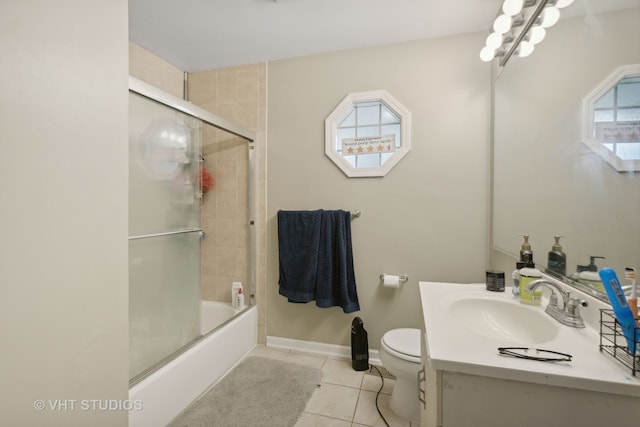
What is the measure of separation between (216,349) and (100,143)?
1421 mm

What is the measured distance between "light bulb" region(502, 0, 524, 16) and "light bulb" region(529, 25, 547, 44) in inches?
5.2

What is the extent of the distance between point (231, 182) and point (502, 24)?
202 cm

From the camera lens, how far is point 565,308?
929mm

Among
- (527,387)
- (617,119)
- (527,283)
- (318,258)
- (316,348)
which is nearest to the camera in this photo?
(527,387)

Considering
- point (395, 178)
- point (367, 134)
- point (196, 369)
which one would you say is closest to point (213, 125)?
point (367, 134)

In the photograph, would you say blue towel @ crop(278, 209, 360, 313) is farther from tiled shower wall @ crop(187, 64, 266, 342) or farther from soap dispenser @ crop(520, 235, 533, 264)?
soap dispenser @ crop(520, 235, 533, 264)

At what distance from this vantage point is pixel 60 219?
0.65 m

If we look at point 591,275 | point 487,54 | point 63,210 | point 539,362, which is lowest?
point 539,362

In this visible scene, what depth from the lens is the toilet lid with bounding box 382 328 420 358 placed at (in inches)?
55.0

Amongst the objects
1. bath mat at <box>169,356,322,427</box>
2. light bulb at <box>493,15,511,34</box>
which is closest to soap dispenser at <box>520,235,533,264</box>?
light bulb at <box>493,15,511,34</box>

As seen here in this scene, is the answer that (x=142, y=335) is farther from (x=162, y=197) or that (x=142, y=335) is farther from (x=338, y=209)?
(x=338, y=209)

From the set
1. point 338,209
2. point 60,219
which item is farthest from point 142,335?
point 338,209

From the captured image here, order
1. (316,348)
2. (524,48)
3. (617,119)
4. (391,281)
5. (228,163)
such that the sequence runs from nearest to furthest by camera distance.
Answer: (617,119) < (524,48) < (391,281) < (316,348) < (228,163)

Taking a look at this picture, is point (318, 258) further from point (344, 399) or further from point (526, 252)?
point (526, 252)
